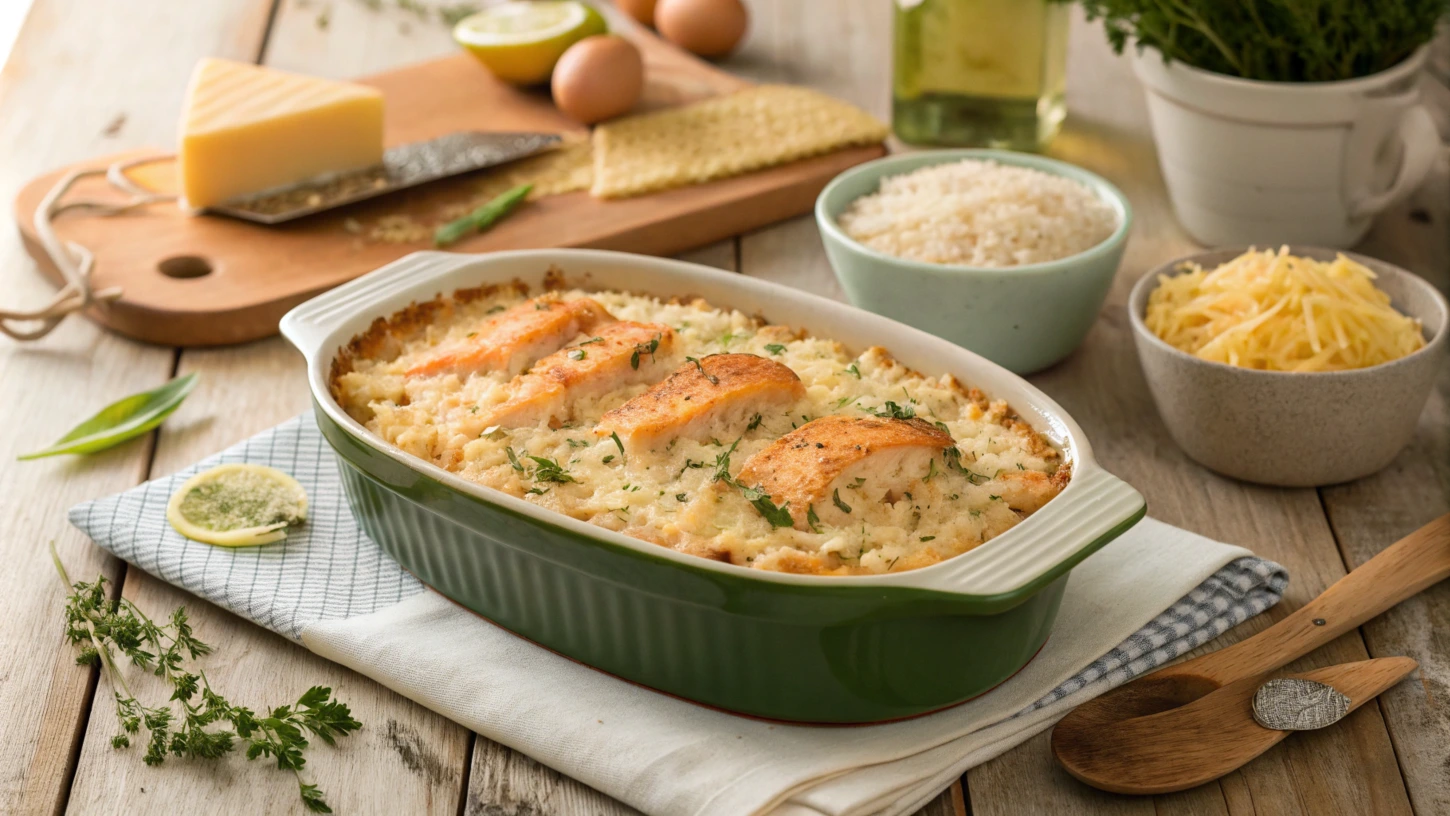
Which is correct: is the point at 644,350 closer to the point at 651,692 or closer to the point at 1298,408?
the point at 651,692

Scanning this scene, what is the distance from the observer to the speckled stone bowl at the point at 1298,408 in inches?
102

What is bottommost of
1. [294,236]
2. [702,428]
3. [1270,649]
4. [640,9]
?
[1270,649]

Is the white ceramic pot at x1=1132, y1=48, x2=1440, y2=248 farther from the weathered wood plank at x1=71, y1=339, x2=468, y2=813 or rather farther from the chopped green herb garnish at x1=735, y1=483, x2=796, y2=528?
the weathered wood plank at x1=71, y1=339, x2=468, y2=813

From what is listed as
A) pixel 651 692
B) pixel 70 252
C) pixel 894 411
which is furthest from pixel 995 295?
pixel 70 252

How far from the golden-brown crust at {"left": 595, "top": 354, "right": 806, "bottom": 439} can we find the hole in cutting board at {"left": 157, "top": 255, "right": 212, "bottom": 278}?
1.72 metres

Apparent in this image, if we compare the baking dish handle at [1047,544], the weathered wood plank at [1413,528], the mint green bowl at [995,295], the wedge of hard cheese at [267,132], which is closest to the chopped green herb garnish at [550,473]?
the baking dish handle at [1047,544]

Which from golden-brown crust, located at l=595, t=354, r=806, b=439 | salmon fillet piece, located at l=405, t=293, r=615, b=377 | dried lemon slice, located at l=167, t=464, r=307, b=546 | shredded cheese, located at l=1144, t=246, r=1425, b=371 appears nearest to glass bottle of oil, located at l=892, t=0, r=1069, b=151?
shredded cheese, located at l=1144, t=246, r=1425, b=371

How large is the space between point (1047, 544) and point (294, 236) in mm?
2442

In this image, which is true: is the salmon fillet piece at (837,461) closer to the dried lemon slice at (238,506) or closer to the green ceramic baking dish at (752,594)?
the green ceramic baking dish at (752,594)

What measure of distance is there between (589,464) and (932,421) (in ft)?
1.91

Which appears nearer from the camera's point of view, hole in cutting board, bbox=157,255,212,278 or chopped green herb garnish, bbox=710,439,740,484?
chopped green herb garnish, bbox=710,439,740,484

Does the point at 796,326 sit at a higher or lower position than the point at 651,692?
higher

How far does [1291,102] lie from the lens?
3266 mm

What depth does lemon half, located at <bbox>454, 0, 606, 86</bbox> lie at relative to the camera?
172 inches
